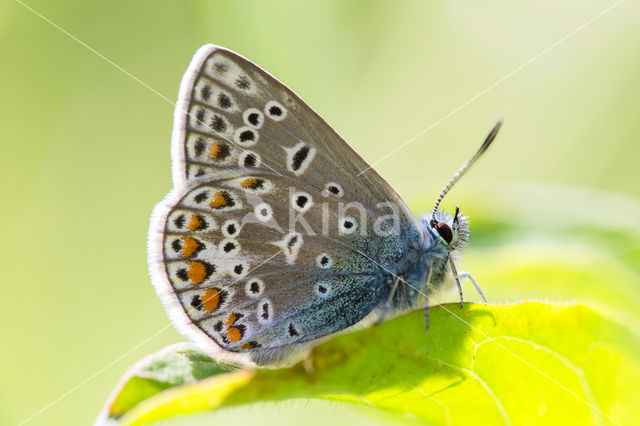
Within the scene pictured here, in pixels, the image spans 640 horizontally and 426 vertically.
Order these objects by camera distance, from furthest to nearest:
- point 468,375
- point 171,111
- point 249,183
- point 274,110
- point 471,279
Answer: point 171,111 < point 471,279 < point 249,183 < point 274,110 < point 468,375

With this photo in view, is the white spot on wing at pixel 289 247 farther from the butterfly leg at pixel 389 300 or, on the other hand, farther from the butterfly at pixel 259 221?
the butterfly leg at pixel 389 300

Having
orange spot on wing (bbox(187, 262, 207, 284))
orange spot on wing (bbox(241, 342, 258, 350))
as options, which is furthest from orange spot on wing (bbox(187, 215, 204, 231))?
orange spot on wing (bbox(241, 342, 258, 350))

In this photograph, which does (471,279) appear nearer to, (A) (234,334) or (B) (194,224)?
(A) (234,334)

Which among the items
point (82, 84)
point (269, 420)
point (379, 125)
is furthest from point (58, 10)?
point (269, 420)

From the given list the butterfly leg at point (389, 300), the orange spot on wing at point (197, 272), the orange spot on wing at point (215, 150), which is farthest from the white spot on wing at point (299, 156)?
the butterfly leg at point (389, 300)

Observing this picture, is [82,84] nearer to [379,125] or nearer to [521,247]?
[379,125]

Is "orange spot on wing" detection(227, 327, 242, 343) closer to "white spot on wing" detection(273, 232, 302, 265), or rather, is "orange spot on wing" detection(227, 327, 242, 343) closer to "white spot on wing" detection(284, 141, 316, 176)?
"white spot on wing" detection(273, 232, 302, 265)

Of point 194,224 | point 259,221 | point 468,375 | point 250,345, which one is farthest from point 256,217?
point 468,375
